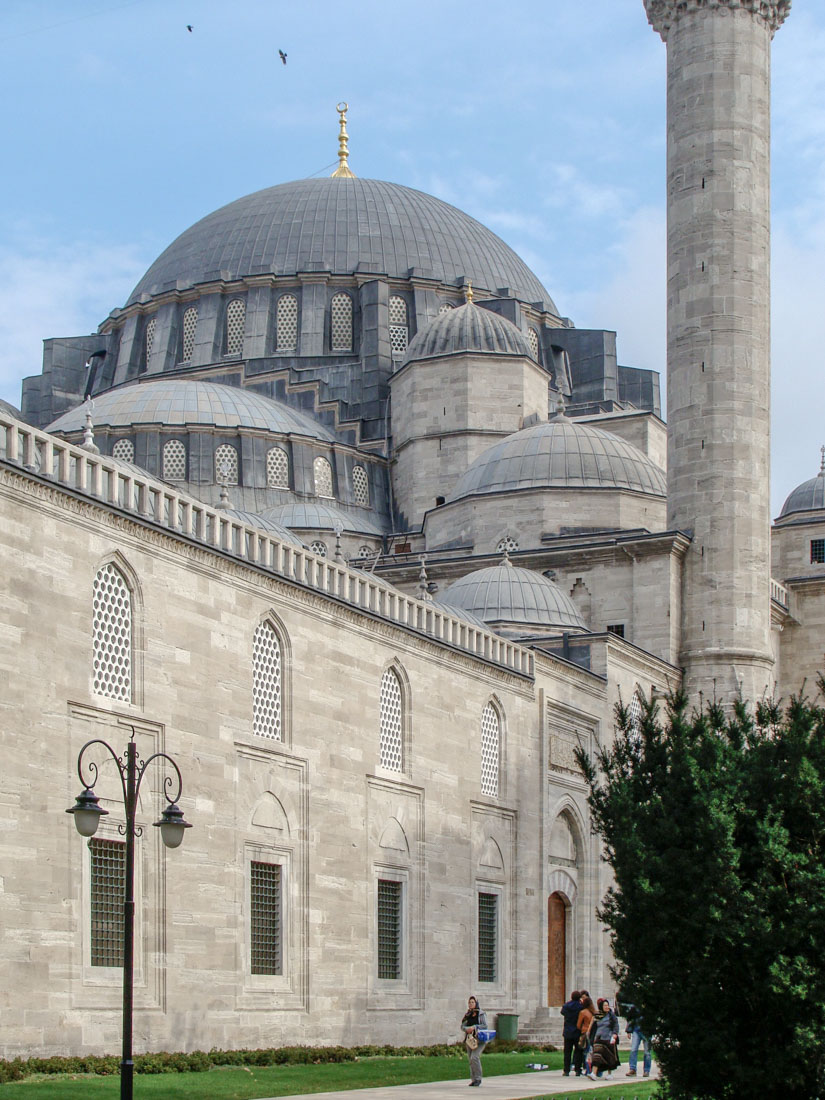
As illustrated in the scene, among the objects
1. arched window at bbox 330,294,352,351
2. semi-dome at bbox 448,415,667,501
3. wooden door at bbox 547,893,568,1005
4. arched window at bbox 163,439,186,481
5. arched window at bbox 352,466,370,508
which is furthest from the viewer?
arched window at bbox 330,294,352,351

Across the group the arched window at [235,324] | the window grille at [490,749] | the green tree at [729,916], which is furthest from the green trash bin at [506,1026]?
the arched window at [235,324]

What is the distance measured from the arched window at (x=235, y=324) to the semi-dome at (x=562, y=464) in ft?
38.7

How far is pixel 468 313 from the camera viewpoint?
48500mm

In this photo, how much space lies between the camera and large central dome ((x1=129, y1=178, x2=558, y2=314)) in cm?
5362

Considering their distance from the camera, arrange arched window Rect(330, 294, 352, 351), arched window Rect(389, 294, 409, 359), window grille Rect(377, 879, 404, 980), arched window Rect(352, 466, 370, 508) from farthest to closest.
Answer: arched window Rect(330, 294, 352, 351) < arched window Rect(389, 294, 409, 359) < arched window Rect(352, 466, 370, 508) < window grille Rect(377, 879, 404, 980)

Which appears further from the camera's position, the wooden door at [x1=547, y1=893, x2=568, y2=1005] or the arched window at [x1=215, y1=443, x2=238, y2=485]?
the arched window at [x1=215, y1=443, x2=238, y2=485]

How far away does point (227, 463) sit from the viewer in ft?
142

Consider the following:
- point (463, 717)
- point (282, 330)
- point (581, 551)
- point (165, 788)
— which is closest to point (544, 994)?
point (463, 717)

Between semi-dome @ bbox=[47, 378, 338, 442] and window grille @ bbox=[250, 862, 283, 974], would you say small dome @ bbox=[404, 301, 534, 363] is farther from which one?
window grille @ bbox=[250, 862, 283, 974]

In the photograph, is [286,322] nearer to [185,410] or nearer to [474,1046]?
[185,410]

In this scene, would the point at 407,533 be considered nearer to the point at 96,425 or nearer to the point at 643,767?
the point at 96,425

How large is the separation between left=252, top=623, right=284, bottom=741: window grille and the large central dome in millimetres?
28978

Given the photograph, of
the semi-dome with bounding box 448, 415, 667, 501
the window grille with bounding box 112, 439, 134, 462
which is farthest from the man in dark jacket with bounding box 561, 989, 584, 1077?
the window grille with bounding box 112, 439, 134, 462

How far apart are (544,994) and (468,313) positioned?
853 inches
